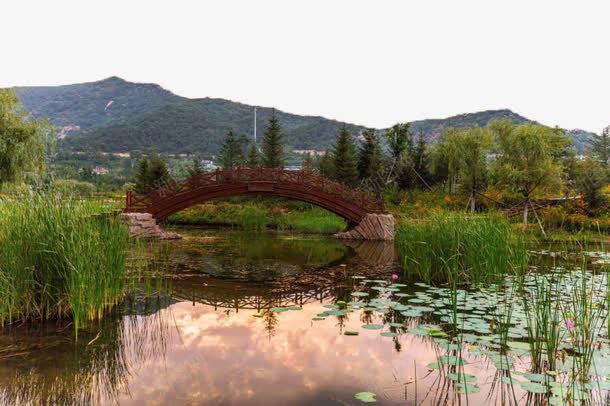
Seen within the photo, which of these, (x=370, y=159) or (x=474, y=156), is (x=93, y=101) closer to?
(x=370, y=159)

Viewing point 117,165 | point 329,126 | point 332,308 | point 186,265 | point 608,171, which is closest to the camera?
point 332,308

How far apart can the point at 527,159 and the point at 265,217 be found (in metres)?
13.8

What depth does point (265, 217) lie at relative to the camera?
22438 millimetres

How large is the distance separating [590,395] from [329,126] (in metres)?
90.9

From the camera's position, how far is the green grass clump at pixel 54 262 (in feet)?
15.0

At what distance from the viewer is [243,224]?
21719mm

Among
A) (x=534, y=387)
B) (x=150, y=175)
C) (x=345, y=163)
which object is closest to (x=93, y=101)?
(x=150, y=175)

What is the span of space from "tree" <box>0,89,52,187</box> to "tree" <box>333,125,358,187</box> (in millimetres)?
18867

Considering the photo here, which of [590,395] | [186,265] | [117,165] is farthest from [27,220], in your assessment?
[117,165]

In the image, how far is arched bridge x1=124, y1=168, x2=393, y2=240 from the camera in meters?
16.6

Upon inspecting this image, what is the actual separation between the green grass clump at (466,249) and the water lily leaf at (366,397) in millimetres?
3076

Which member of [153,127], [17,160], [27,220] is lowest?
[27,220]

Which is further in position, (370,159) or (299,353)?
(370,159)

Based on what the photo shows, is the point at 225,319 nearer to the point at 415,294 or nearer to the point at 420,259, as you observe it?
the point at 415,294
